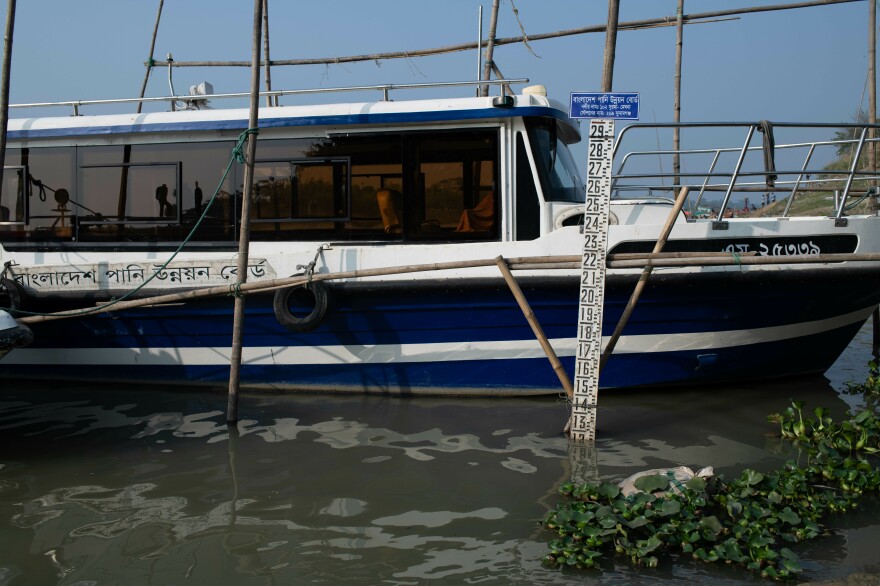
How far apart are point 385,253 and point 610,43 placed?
2.97m

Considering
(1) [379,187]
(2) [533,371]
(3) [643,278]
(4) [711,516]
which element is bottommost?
(4) [711,516]

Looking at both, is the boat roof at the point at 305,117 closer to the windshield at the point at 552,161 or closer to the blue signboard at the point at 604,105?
the windshield at the point at 552,161

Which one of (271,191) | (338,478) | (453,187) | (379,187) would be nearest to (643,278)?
(453,187)

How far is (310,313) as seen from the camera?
24.1 ft

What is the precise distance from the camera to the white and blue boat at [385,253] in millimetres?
7035

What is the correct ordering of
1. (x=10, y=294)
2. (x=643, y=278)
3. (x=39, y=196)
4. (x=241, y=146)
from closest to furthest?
(x=643, y=278) < (x=241, y=146) < (x=10, y=294) < (x=39, y=196)

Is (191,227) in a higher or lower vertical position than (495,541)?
higher

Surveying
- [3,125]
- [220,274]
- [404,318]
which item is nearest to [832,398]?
[404,318]

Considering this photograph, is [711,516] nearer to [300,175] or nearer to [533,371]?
[533,371]

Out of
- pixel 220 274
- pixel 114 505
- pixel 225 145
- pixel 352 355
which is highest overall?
pixel 225 145

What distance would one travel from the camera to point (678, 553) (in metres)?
4.16

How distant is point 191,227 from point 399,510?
166 inches

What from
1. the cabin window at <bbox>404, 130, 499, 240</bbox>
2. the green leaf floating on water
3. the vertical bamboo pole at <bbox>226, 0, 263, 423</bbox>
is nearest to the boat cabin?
the cabin window at <bbox>404, 130, 499, 240</bbox>

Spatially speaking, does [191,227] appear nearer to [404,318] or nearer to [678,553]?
[404,318]
